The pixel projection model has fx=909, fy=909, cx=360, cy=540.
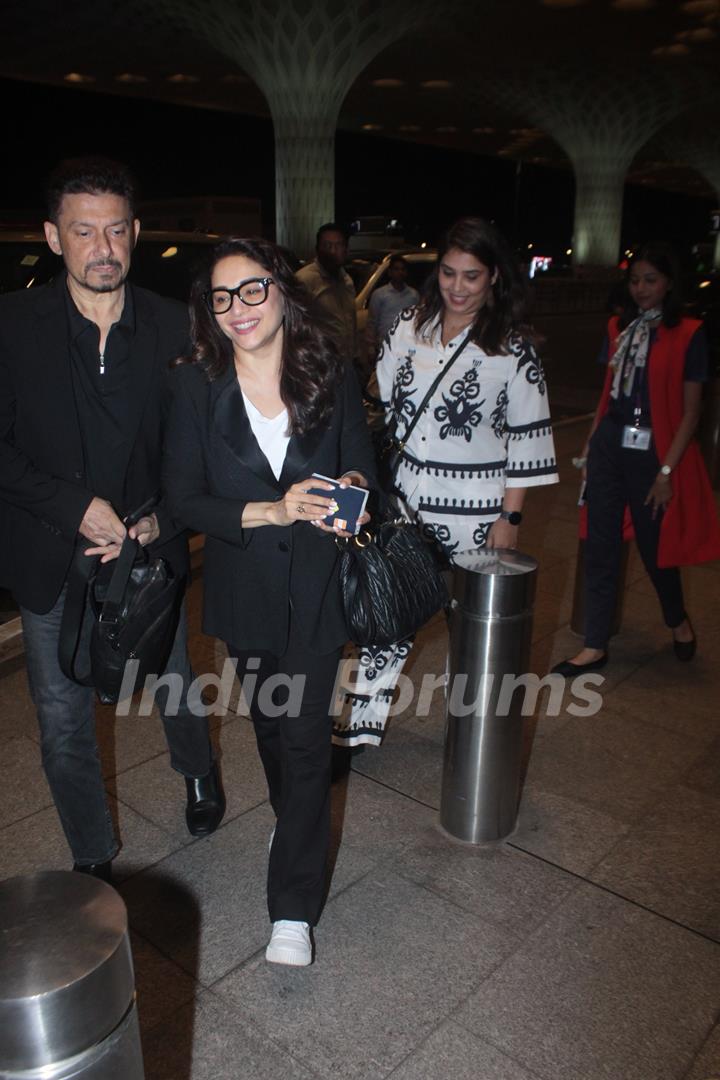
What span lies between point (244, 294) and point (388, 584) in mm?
945

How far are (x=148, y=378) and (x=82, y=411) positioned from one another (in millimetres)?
216

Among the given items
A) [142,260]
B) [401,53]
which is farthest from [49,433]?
[401,53]

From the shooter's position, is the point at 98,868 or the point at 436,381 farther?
the point at 436,381

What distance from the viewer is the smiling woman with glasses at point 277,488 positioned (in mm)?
2541

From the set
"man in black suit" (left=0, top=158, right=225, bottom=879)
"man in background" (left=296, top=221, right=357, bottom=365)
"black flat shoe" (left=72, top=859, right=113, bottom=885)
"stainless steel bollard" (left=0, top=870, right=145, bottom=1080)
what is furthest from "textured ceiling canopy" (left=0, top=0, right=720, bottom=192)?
"stainless steel bollard" (left=0, top=870, right=145, bottom=1080)

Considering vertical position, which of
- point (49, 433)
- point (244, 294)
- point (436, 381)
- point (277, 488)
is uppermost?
point (244, 294)

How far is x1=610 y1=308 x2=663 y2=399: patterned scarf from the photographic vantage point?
425cm

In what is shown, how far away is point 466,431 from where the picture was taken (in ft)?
11.2

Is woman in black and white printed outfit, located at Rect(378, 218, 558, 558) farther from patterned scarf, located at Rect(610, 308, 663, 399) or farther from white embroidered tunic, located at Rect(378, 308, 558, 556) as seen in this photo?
patterned scarf, located at Rect(610, 308, 663, 399)

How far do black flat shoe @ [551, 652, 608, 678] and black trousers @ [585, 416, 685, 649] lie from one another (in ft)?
0.25

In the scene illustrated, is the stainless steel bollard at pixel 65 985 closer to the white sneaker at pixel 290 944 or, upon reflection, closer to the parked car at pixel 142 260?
the white sneaker at pixel 290 944

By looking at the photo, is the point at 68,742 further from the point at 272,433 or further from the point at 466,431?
the point at 466,431

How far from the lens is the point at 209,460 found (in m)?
2.60

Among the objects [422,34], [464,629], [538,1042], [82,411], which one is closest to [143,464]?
[82,411]
